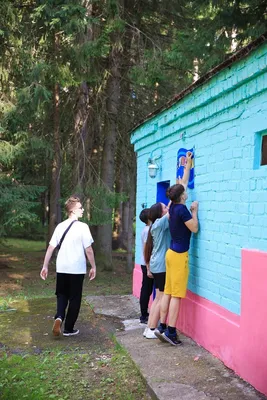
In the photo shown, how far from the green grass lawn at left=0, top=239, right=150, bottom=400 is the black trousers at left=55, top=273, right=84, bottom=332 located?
0.30m

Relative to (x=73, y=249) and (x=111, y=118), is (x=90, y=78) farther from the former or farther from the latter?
(x=73, y=249)

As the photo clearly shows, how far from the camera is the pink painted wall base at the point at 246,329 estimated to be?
4.01m

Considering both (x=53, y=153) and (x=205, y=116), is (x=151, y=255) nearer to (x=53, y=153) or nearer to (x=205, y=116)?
(x=205, y=116)

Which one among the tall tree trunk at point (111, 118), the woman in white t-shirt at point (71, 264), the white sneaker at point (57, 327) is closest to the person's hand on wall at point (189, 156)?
the woman in white t-shirt at point (71, 264)

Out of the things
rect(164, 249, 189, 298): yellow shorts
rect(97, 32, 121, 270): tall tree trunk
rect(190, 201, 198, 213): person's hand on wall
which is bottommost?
rect(164, 249, 189, 298): yellow shorts

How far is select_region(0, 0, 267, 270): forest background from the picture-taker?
35.2 ft

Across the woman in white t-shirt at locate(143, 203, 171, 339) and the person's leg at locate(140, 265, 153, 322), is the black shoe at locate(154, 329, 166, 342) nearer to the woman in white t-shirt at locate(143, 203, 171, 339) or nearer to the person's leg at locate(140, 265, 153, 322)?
the woman in white t-shirt at locate(143, 203, 171, 339)

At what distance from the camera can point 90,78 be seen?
12.3 m

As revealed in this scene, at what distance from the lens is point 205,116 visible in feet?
18.5

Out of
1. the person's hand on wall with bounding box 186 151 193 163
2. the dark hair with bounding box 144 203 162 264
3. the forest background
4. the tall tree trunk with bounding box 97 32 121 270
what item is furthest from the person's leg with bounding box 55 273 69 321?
the tall tree trunk with bounding box 97 32 121 270

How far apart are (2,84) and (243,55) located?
9.12m

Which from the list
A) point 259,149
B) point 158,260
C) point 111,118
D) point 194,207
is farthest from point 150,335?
point 111,118

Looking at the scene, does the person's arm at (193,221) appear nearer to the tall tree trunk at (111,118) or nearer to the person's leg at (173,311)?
the person's leg at (173,311)

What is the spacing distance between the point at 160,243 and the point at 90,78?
7.55 metres
